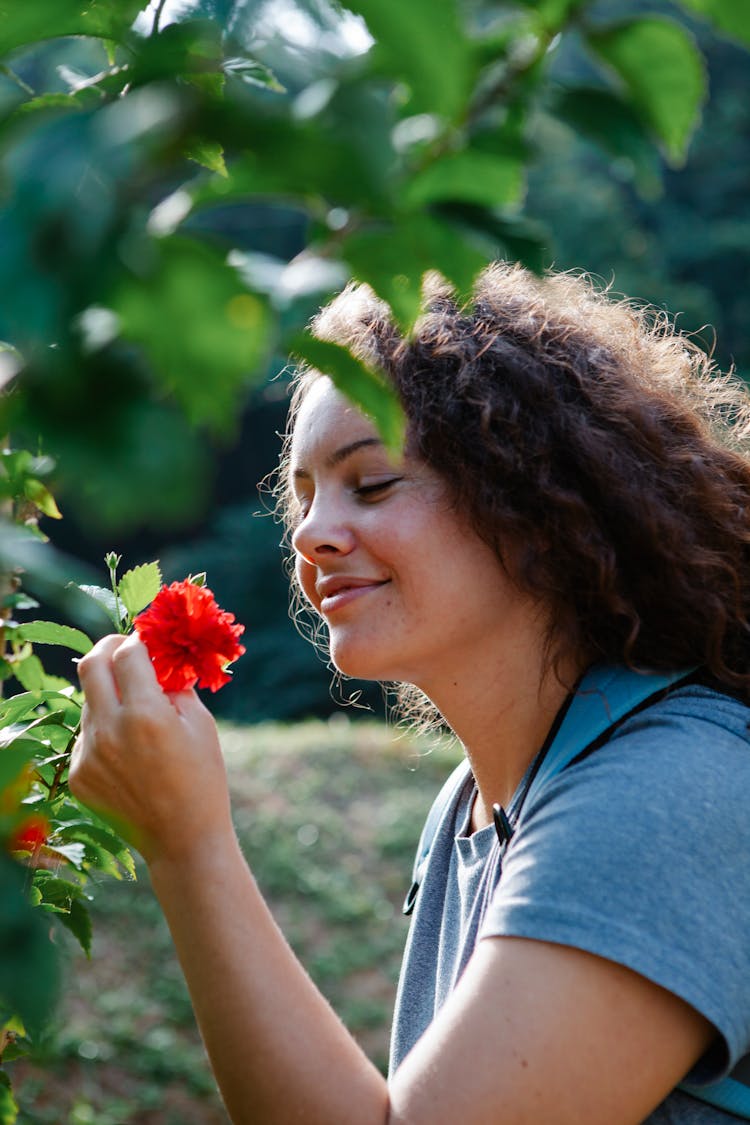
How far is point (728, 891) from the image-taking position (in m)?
1.22

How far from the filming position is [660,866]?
3.93 feet

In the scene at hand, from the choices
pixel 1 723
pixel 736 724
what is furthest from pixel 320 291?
pixel 736 724

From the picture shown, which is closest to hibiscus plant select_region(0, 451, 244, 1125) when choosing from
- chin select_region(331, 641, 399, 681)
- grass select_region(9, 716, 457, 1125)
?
chin select_region(331, 641, 399, 681)

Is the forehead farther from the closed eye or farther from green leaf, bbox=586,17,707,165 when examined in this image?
green leaf, bbox=586,17,707,165

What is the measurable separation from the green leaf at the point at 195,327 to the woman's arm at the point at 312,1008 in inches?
31.4

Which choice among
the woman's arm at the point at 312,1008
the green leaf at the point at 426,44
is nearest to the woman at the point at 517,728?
the woman's arm at the point at 312,1008

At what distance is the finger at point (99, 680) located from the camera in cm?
122

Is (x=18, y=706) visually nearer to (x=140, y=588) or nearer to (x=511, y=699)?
(x=140, y=588)

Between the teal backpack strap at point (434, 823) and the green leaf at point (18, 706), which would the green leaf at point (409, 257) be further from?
the teal backpack strap at point (434, 823)

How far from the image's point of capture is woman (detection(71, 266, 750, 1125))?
1143mm

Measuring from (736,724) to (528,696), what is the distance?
1.09 feet

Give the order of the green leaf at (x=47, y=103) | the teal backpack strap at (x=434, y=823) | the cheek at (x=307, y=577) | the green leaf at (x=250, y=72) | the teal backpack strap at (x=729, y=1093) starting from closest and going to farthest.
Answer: the green leaf at (x=47, y=103), the green leaf at (x=250, y=72), the teal backpack strap at (x=729, y=1093), the cheek at (x=307, y=577), the teal backpack strap at (x=434, y=823)

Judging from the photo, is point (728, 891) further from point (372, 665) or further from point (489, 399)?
point (489, 399)

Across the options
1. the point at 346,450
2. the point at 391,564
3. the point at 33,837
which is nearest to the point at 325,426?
the point at 346,450
